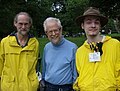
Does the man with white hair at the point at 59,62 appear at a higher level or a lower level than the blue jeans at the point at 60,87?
higher

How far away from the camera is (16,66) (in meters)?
4.28

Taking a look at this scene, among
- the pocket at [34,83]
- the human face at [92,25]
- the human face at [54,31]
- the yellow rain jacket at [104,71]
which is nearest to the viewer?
Answer: the yellow rain jacket at [104,71]

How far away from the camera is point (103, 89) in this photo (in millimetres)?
3678

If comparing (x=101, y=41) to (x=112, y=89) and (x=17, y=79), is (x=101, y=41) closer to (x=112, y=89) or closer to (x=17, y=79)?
(x=112, y=89)

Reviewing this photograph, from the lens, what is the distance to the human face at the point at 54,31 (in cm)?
423

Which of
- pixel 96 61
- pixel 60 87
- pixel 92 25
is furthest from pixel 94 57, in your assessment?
pixel 60 87

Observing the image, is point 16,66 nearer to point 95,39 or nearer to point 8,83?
point 8,83

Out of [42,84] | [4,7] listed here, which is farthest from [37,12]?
[42,84]

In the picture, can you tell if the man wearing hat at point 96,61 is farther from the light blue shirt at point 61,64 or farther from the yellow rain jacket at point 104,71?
the light blue shirt at point 61,64

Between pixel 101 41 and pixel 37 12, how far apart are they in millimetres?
38007

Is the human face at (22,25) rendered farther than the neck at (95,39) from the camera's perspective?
Yes

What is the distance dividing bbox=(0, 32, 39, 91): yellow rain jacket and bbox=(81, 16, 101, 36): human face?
36.9 inches

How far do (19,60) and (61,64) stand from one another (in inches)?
23.1

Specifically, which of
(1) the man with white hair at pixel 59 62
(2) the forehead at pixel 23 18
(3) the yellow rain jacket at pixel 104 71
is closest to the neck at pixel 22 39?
(2) the forehead at pixel 23 18
